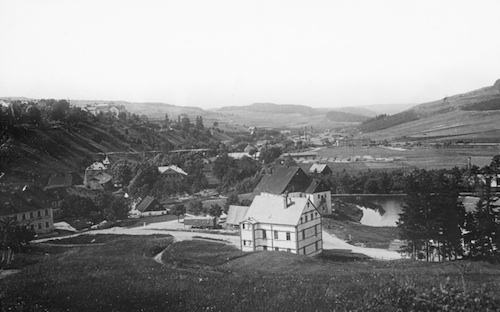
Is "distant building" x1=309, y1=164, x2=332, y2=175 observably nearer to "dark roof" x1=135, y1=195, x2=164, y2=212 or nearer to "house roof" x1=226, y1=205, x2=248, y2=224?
"house roof" x1=226, y1=205, x2=248, y2=224

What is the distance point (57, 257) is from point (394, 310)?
10.2 m

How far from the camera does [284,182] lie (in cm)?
2986

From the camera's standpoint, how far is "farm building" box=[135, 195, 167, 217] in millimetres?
25255

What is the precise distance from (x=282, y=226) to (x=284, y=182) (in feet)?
34.1

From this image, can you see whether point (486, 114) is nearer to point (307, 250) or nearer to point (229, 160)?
point (307, 250)

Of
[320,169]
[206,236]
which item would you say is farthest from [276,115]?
[206,236]

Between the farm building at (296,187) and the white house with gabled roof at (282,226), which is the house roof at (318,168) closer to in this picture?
the farm building at (296,187)

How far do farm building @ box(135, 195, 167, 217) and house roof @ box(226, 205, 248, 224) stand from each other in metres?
4.45

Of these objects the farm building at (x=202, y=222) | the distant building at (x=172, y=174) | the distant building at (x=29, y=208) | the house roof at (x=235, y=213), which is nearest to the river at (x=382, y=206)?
the house roof at (x=235, y=213)

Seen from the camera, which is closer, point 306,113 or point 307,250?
point 307,250

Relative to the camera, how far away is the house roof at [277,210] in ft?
64.3

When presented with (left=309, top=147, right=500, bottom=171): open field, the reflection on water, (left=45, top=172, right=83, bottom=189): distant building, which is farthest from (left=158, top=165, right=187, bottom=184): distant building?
the reflection on water

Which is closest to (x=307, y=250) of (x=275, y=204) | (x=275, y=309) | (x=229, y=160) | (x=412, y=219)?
(x=275, y=204)

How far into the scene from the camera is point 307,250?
65.3 feet
